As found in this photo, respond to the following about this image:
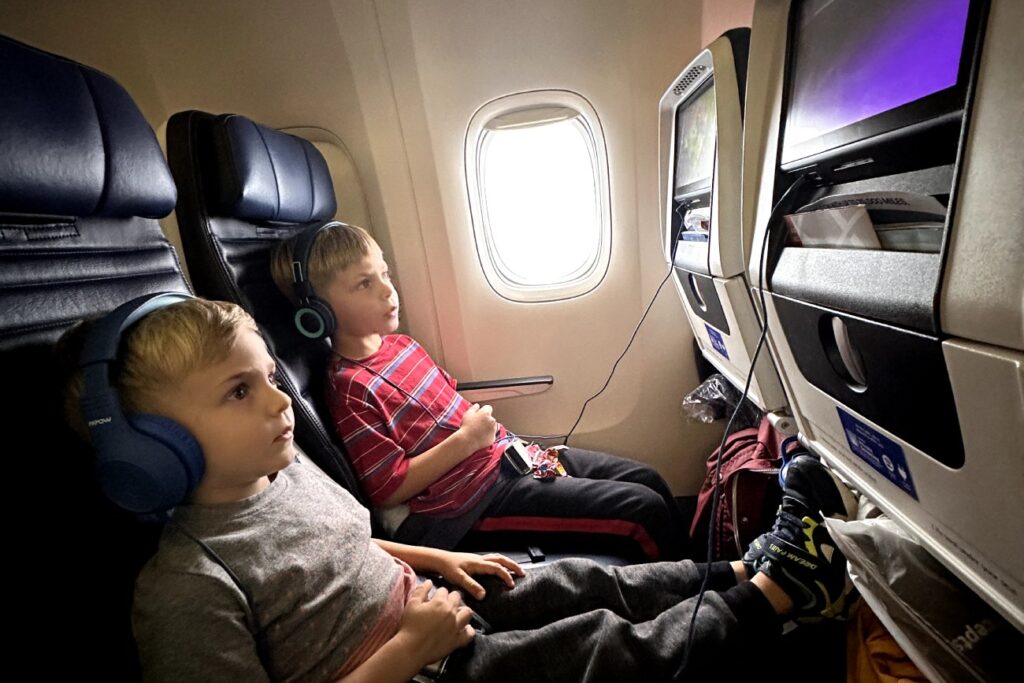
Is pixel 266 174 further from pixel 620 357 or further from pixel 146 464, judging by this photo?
pixel 620 357

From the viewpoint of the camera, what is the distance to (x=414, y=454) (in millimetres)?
1443

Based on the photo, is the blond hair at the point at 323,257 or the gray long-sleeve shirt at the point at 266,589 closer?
the gray long-sleeve shirt at the point at 266,589

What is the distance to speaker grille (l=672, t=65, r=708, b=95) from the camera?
1.16 metres

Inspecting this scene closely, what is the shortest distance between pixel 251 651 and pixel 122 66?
6.94 ft

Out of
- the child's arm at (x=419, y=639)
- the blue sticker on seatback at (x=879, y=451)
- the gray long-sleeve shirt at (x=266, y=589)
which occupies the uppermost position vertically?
the blue sticker on seatback at (x=879, y=451)

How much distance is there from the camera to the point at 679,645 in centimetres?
95

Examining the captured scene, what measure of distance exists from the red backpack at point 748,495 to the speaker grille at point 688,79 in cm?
98

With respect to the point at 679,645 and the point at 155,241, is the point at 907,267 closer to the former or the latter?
the point at 679,645

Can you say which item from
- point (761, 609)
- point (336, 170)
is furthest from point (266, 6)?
point (761, 609)

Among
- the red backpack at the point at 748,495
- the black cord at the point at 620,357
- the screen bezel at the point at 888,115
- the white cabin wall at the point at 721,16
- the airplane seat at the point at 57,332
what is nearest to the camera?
the screen bezel at the point at 888,115

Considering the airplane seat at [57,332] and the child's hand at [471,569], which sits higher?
the airplane seat at [57,332]

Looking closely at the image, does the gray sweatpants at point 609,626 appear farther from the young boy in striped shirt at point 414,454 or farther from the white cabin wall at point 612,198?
the white cabin wall at point 612,198

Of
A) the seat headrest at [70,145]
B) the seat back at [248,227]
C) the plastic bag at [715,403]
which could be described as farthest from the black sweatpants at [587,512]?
the seat headrest at [70,145]

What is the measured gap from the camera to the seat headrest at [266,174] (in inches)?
47.2
